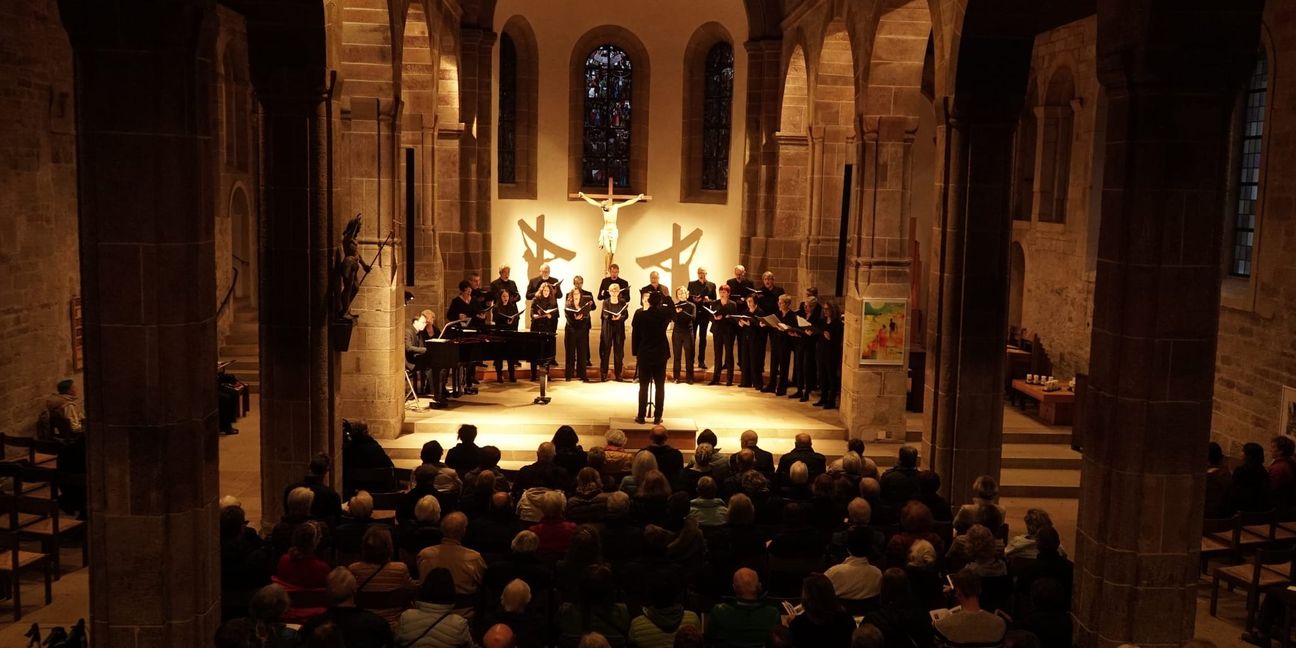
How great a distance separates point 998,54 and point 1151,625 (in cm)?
617

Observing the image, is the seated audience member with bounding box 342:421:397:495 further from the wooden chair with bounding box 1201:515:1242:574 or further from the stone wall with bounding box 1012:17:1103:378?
the stone wall with bounding box 1012:17:1103:378

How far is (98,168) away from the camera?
24.6 ft

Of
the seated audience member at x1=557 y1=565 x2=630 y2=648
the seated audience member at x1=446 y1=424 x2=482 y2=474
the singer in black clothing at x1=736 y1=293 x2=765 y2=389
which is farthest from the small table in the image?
the seated audience member at x1=557 y1=565 x2=630 y2=648

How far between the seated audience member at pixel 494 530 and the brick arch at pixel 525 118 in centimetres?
1684

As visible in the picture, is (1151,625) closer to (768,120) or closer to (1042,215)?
(1042,215)

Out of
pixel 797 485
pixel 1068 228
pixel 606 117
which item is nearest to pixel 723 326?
pixel 1068 228

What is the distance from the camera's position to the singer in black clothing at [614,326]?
18875mm

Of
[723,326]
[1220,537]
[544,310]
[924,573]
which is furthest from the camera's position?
[723,326]

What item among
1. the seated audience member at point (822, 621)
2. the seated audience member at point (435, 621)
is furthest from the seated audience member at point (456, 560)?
the seated audience member at point (822, 621)

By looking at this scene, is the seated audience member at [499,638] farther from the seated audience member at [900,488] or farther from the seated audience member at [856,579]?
the seated audience member at [900,488]

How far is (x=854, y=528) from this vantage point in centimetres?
801

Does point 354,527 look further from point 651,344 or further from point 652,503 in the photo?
point 651,344

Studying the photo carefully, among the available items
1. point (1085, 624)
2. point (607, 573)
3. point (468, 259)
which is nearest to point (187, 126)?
point (607, 573)

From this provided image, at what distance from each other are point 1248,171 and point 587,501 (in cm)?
1110
